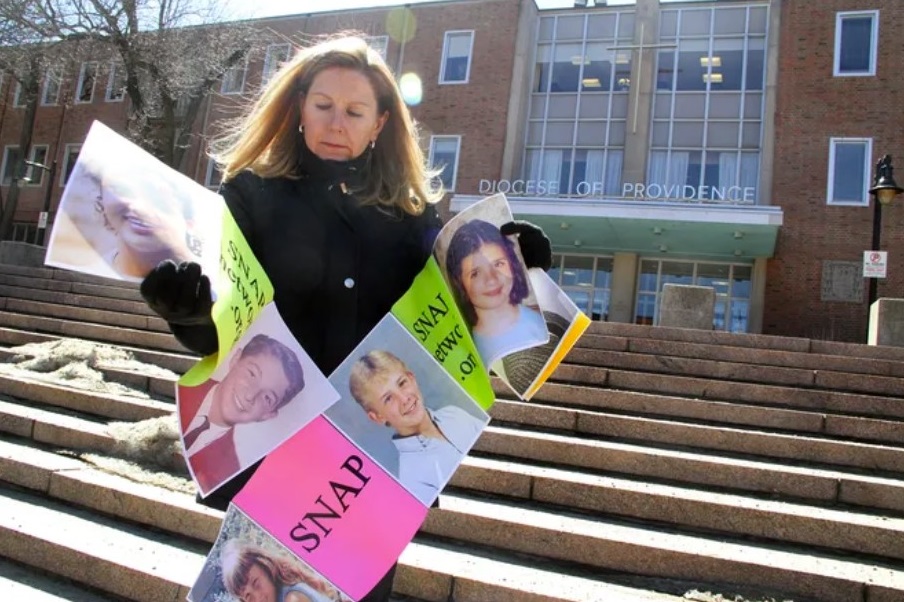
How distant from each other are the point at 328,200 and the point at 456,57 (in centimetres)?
2368

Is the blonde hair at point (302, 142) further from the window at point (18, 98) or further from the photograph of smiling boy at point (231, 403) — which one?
the window at point (18, 98)

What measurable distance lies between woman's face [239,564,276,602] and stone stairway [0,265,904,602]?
2.11 m

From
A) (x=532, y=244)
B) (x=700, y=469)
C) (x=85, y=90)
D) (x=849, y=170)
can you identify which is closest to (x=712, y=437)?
(x=700, y=469)

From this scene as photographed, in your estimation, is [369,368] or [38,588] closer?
[369,368]

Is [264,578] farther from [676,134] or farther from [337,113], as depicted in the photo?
[676,134]

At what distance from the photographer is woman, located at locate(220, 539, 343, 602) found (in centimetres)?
139

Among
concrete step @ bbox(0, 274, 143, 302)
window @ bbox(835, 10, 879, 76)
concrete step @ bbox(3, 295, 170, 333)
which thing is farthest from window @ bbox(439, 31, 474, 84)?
concrete step @ bbox(3, 295, 170, 333)

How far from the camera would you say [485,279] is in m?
1.65

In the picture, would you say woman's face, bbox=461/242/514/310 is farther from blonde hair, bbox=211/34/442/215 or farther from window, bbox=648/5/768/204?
window, bbox=648/5/768/204

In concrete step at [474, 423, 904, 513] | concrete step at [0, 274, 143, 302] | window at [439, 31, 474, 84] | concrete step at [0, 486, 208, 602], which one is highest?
window at [439, 31, 474, 84]

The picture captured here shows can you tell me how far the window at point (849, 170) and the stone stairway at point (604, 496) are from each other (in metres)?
13.8

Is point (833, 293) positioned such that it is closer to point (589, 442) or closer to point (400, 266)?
point (589, 442)

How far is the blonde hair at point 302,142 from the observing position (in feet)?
5.44

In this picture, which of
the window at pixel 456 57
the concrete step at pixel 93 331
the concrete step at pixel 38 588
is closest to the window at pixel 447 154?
the window at pixel 456 57
